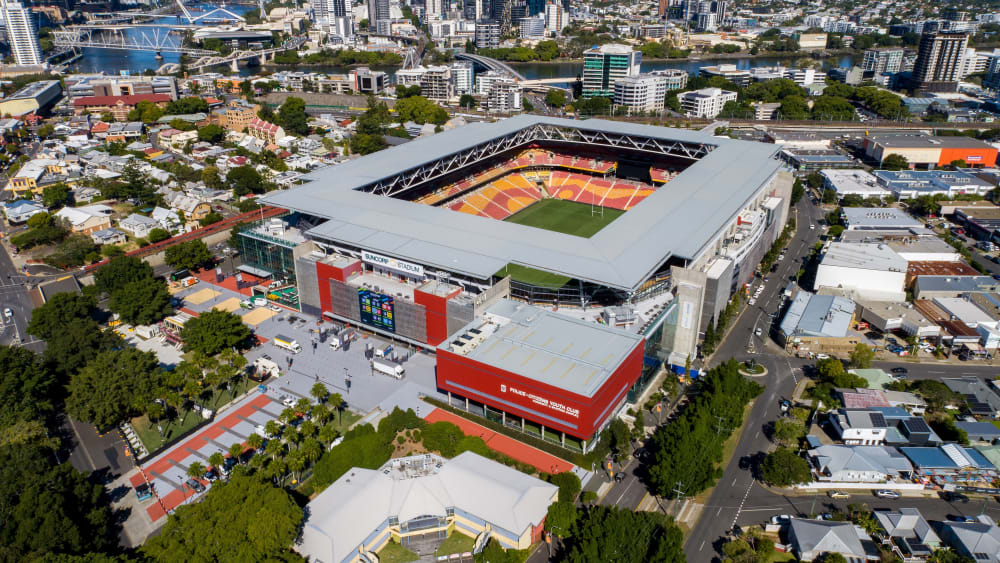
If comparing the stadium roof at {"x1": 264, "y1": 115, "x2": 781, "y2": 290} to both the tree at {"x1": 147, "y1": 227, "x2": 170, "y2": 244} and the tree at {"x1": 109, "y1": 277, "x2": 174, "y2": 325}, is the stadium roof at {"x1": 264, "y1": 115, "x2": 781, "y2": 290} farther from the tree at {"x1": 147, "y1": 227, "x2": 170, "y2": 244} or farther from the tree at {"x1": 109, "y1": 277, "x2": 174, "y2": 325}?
the tree at {"x1": 147, "y1": 227, "x2": 170, "y2": 244}

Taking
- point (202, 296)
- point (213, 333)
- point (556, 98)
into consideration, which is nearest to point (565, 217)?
point (202, 296)

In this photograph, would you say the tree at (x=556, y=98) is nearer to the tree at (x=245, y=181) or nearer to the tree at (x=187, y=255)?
the tree at (x=245, y=181)

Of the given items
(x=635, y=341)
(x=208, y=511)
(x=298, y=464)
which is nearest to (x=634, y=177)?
(x=635, y=341)

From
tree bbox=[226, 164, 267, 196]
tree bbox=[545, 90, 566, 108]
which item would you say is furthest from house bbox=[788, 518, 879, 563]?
tree bbox=[545, 90, 566, 108]

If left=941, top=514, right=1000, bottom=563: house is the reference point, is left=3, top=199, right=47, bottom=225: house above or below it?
above

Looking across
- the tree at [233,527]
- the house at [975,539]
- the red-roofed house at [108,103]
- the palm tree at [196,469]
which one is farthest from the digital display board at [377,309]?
the red-roofed house at [108,103]

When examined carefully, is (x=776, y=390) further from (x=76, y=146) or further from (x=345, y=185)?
(x=76, y=146)
